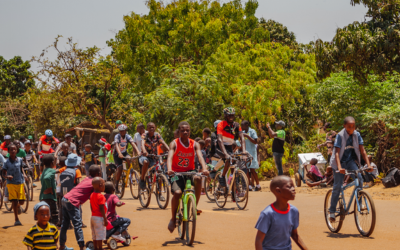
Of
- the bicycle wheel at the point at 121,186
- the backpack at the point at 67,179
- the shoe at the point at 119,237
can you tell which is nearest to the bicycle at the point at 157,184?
the bicycle wheel at the point at 121,186

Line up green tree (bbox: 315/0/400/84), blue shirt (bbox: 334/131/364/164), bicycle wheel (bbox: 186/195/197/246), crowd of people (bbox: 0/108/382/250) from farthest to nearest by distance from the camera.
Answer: green tree (bbox: 315/0/400/84) < blue shirt (bbox: 334/131/364/164) < bicycle wheel (bbox: 186/195/197/246) < crowd of people (bbox: 0/108/382/250)

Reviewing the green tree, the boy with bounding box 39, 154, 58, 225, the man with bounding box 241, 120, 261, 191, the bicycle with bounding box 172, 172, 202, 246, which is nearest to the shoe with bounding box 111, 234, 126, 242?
the bicycle with bounding box 172, 172, 202, 246

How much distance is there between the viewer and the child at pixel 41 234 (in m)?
5.84

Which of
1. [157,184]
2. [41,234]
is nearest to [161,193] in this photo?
[157,184]

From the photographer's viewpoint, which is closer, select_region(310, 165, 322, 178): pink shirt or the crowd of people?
the crowd of people

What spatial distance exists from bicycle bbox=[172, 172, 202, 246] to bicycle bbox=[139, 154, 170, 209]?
3.22 m

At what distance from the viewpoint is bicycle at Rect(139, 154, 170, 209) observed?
11.2m

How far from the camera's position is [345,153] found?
789cm

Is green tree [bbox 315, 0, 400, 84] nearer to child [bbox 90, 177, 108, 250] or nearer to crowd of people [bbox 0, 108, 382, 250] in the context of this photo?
crowd of people [bbox 0, 108, 382, 250]

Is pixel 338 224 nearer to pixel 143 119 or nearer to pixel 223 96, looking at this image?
pixel 223 96

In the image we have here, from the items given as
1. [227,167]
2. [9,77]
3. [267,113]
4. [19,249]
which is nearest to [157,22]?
[267,113]

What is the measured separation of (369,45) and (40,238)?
554 inches

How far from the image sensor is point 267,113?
68.8ft

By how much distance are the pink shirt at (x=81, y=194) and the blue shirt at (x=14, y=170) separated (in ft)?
13.4
